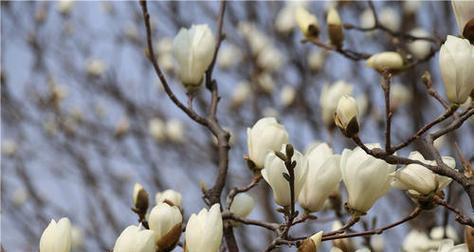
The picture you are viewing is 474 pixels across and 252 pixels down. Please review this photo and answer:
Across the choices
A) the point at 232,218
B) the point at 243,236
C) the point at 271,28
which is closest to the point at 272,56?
the point at 271,28

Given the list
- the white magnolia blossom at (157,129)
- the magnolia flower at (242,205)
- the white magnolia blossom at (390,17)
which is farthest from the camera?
the white magnolia blossom at (157,129)

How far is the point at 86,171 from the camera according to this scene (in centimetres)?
311

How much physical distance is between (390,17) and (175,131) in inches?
40.5

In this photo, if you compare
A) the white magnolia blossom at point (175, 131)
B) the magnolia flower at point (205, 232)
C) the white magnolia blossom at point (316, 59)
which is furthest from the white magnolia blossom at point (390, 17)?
the magnolia flower at point (205, 232)

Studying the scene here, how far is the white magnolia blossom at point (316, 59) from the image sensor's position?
9.50 ft

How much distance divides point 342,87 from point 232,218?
473 millimetres

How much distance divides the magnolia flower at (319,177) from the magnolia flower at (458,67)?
6.0 inches

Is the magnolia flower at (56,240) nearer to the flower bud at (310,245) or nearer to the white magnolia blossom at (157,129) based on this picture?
the flower bud at (310,245)

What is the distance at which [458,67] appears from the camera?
83cm

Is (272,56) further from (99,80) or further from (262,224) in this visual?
(262,224)

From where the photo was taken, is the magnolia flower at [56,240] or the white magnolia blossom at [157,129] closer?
the magnolia flower at [56,240]

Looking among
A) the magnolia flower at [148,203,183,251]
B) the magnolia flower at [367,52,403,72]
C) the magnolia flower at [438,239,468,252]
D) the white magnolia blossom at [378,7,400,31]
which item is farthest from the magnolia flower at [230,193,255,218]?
the white magnolia blossom at [378,7,400,31]

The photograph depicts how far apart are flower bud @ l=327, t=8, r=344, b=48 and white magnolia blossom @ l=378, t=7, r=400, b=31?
1.72 m

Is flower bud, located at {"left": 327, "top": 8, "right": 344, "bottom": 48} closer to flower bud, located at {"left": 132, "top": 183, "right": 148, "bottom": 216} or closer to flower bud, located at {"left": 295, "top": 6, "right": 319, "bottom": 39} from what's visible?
flower bud, located at {"left": 295, "top": 6, "right": 319, "bottom": 39}
